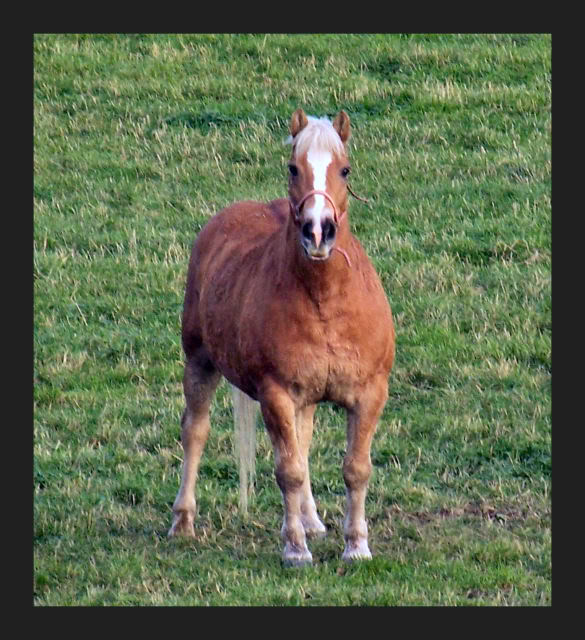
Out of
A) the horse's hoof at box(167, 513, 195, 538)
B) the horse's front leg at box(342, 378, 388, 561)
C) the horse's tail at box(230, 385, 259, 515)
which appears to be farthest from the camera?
the horse's tail at box(230, 385, 259, 515)

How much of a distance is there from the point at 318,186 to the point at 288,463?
1769mm

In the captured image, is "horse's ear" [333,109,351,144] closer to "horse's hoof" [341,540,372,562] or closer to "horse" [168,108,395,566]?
"horse" [168,108,395,566]

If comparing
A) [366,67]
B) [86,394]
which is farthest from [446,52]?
[86,394]

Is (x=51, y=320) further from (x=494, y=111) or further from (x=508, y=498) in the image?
(x=494, y=111)

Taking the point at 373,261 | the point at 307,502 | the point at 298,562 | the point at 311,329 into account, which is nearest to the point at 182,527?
the point at 307,502

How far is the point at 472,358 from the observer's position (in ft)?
41.7

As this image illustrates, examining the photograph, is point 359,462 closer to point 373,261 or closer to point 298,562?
point 298,562

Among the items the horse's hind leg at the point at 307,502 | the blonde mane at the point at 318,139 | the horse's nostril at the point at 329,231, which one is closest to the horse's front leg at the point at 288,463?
the horse's hind leg at the point at 307,502

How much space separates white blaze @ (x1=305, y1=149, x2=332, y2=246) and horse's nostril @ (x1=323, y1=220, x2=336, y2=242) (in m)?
0.05

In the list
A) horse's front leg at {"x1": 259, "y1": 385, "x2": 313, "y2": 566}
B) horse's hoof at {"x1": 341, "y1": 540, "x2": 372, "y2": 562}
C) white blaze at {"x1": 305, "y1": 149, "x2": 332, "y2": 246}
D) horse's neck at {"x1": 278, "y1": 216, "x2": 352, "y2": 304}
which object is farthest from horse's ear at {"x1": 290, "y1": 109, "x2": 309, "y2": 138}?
horse's hoof at {"x1": 341, "y1": 540, "x2": 372, "y2": 562}

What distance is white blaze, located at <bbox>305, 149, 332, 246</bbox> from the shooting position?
26.5ft

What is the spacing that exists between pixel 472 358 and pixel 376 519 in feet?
10.4

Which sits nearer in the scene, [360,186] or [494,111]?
[360,186]

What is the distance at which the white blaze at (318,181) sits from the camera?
26.5 feet
